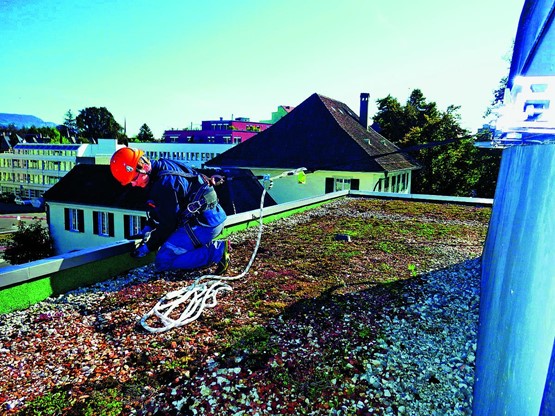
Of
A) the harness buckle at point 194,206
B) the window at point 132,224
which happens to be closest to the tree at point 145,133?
the window at point 132,224

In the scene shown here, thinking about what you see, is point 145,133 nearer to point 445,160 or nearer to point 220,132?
point 220,132

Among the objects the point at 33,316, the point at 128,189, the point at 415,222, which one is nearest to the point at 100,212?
the point at 128,189

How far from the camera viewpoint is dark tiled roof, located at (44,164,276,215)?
72.1 ft

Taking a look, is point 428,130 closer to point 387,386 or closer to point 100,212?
point 100,212

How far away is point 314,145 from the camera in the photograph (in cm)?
2666

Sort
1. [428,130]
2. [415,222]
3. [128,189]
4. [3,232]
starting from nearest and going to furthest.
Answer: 1. [415,222]
2. [128,189]
3. [428,130]
4. [3,232]

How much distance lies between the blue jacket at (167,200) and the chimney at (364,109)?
28.1 meters

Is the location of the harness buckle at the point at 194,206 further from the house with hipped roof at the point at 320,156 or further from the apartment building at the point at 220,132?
the apartment building at the point at 220,132

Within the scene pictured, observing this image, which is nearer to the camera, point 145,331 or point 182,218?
point 145,331

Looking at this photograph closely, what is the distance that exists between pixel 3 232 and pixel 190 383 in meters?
49.8

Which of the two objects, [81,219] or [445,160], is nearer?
[81,219]

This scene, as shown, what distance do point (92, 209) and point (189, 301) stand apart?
27788mm

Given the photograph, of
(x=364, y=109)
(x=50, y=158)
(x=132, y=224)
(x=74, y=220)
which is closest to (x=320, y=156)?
(x=364, y=109)

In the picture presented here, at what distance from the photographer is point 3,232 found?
43719 millimetres
